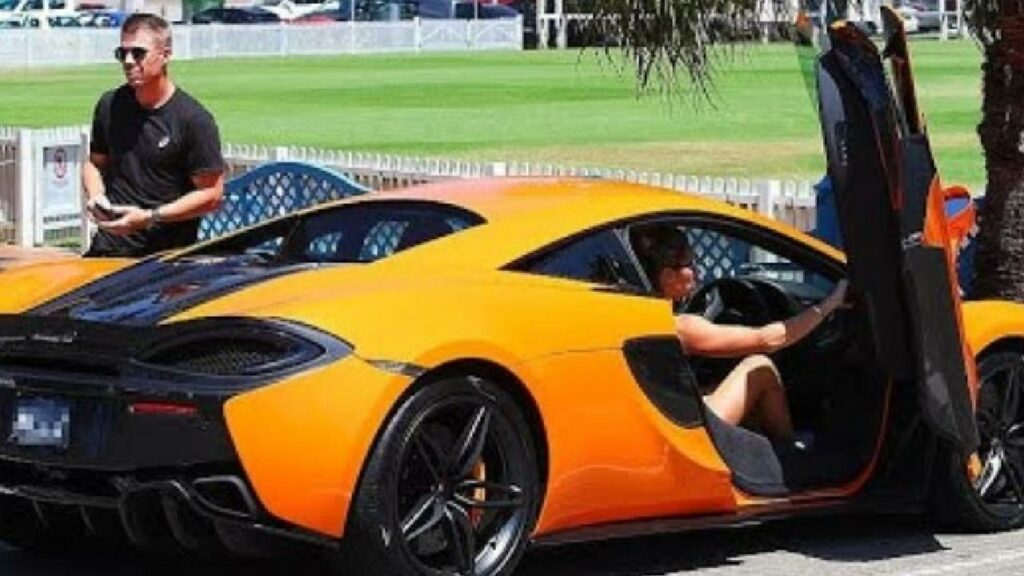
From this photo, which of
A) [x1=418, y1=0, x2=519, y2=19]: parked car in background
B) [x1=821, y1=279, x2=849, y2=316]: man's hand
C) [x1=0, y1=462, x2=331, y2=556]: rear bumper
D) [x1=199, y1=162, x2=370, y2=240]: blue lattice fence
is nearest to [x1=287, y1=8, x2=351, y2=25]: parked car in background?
[x1=418, y1=0, x2=519, y2=19]: parked car in background

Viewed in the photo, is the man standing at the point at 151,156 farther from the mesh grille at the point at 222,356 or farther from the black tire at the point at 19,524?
the mesh grille at the point at 222,356

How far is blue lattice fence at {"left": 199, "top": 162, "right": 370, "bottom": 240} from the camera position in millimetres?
14797

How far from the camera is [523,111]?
127 feet

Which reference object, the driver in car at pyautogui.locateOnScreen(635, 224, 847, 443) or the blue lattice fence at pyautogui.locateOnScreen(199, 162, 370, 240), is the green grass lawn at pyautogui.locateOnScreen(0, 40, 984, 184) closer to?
the blue lattice fence at pyautogui.locateOnScreen(199, 162, 370, 240)

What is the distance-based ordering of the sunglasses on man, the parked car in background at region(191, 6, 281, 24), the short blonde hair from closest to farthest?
the sunglasses on man
the short blonde hair
the parked car in background at region(191, 6, 281, 24)

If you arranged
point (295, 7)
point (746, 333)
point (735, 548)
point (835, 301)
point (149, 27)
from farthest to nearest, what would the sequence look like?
point (295, 7) → point (149, 27) → point (735, 548) → point (835, 301) → point (746, 333)

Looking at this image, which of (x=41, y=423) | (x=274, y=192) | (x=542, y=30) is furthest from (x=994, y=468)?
(x=542, y=30)

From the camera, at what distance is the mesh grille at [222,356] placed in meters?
6.37

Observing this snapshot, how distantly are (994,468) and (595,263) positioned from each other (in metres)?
1.76

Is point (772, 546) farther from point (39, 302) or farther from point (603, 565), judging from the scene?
point (39, 302)

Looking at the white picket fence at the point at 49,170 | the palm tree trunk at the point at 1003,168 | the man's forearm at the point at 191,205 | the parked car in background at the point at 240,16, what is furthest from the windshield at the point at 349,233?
the parked car in background at the point at 240,16

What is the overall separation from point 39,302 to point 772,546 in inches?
103

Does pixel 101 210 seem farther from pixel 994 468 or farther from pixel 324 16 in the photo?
pixel 324 16

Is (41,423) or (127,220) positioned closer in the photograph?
(41,423)
